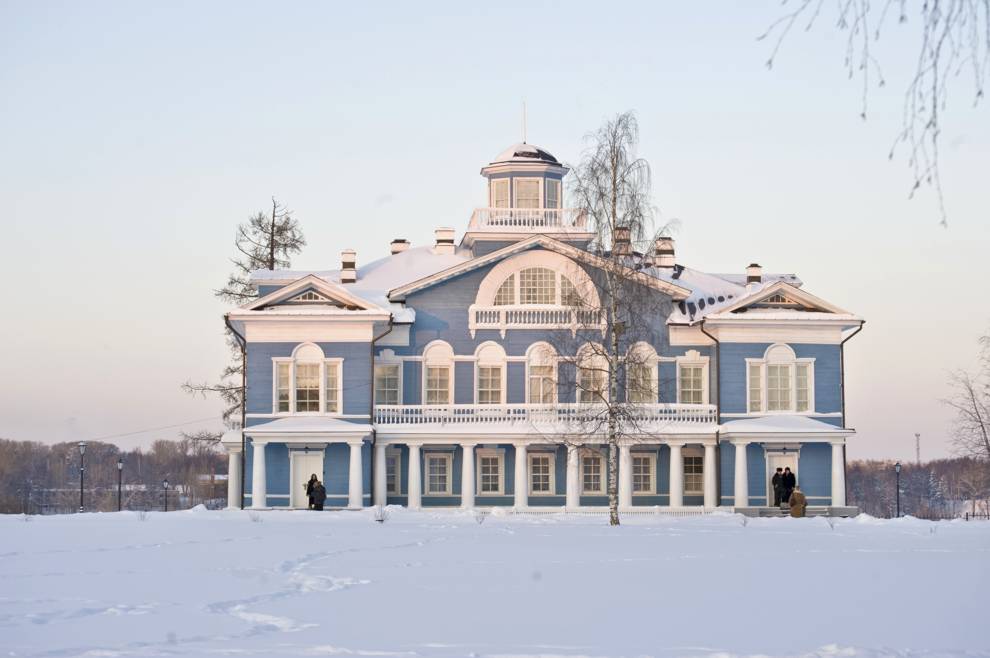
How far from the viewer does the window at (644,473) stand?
159ft

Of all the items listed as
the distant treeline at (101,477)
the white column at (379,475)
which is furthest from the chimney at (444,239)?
the distant treeline at (101,477)

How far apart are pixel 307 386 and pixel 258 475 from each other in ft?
10.9

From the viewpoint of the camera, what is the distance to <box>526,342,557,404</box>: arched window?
47.4m

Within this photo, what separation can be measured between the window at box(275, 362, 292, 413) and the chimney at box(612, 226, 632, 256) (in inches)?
504

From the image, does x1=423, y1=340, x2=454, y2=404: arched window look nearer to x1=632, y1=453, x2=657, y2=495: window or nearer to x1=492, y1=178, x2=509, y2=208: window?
x1=632, y1=453, x2=657, y2=495: window

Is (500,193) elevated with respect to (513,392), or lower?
elevated

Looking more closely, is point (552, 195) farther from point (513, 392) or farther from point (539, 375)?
point (513, 392)

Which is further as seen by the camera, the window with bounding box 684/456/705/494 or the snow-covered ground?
the window with bounding box 684/456/705/494

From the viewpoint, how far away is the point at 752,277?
51.9 metres

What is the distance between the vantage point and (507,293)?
4841 centimetres

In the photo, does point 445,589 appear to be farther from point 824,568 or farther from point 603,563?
point 824,568

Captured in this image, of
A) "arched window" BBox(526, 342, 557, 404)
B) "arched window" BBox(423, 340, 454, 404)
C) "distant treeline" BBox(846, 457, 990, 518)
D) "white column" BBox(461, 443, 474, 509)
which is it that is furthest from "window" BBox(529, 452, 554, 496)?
"distant treeline" BBox(846, 457, 990, 518)

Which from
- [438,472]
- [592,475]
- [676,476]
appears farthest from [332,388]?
[676,476]

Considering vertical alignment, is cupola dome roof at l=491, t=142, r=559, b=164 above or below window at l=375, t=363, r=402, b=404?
above
